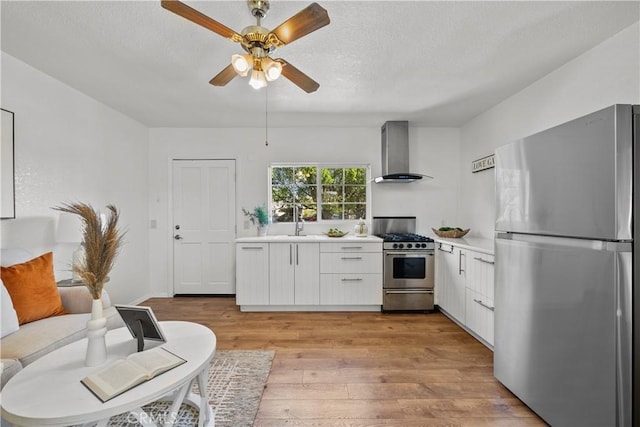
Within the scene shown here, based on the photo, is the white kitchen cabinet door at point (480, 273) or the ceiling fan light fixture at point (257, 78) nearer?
the ceiling fan light fixture at point (257, 78)

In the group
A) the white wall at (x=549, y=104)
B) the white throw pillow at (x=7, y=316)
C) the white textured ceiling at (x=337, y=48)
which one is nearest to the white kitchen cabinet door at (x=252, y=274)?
the white textured ceiling at (x=337, y=48)

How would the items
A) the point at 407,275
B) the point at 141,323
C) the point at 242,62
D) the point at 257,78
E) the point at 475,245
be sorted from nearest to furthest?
the point at 141,323, the point at 242,62, the point at 257,78, the point at 475,245, the point at 407,275

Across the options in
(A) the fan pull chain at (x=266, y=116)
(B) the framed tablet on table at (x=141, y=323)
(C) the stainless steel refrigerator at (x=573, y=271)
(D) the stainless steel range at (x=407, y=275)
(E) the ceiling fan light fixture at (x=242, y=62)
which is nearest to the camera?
(C) the stainless steel refrigerator at (x=573, y=271)

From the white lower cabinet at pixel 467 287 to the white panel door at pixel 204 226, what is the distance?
291 cm

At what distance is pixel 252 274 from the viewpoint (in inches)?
143

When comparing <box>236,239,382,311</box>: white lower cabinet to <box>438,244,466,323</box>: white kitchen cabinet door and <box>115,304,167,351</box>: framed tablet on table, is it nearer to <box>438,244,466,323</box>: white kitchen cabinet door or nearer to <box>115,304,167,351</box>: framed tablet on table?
<box>438,244,466,323</box>: white kitchen cabinet door

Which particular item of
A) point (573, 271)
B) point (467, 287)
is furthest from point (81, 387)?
point (467, 287)

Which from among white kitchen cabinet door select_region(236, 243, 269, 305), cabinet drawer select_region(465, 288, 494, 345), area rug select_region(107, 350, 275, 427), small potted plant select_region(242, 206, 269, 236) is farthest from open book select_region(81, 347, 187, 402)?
small potted plant select_region(242, 206, 269, 236)

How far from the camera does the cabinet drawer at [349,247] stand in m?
3.63

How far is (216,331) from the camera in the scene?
120 inches

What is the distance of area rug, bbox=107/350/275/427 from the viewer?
5.60ft

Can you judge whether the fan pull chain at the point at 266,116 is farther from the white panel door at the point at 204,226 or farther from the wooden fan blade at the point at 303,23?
the wooden fan blade at the point at 303,23

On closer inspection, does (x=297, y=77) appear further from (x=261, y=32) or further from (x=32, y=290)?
(x=32, y=290)

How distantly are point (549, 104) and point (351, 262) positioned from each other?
2563 mm
